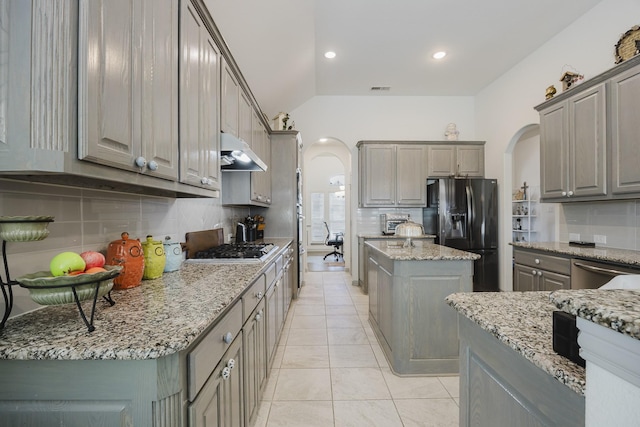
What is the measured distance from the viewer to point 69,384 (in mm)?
722

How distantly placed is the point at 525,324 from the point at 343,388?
1617 mm

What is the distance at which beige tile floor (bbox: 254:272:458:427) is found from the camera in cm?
180

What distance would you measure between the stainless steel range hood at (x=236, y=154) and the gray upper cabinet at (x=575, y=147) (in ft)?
9.71

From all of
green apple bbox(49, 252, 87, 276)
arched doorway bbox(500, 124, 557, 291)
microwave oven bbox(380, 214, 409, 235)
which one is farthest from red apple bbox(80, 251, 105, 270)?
arched doorway bbox(500, 124, 557, 291)

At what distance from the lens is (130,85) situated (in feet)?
3.25

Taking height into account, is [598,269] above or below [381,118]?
below

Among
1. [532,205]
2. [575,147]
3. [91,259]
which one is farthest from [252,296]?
[532,205]

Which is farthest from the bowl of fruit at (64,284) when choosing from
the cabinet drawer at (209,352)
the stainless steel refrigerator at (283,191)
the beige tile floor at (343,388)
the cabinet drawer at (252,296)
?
the stainless steel refrigerator at (283,191)

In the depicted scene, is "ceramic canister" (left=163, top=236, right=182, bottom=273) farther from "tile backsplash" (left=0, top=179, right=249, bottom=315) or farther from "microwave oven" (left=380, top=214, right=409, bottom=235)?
"microwave oven" (left=380, top=214, right=409, bottom=235)

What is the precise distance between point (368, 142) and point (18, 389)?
15.2 feet

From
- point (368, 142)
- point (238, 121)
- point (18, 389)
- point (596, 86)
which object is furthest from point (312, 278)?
point (18, 389)

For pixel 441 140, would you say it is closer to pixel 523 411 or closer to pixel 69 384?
pixel 523 411

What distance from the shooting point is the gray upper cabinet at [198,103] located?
1.40 m

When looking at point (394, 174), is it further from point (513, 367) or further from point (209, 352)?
point (209, 352)
